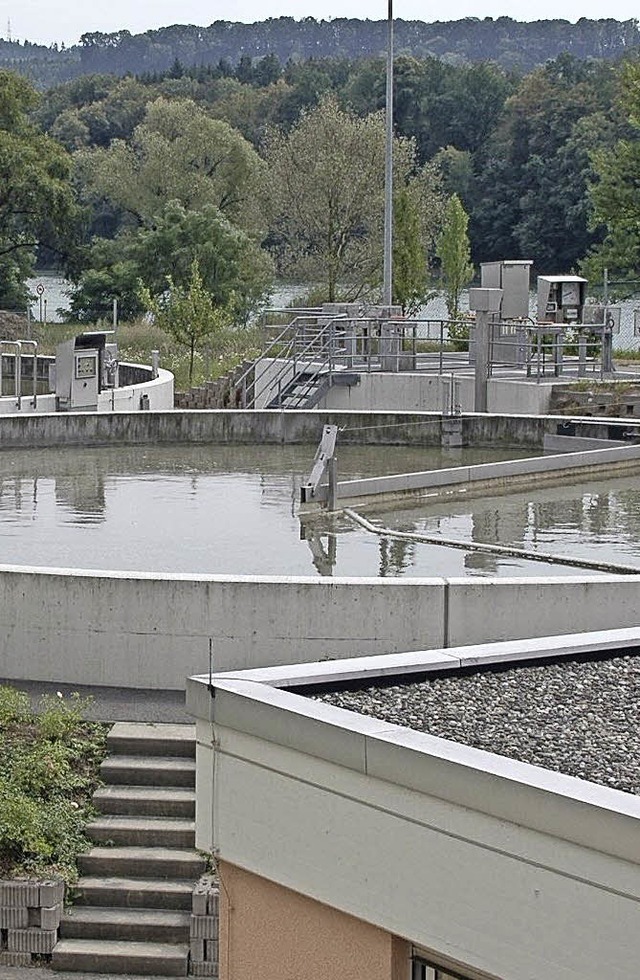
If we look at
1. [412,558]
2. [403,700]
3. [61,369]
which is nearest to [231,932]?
[403,700]

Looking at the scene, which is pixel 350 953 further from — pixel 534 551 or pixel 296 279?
pixel 296 279

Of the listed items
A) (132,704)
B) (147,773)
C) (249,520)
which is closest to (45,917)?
(147,773)

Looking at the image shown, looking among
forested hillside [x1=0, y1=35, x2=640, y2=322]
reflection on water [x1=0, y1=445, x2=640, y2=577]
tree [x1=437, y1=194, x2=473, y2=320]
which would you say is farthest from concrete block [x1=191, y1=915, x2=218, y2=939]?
tree [x1=437, y1=194, x2=473, y2=320]

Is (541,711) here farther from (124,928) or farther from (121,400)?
(121,400)

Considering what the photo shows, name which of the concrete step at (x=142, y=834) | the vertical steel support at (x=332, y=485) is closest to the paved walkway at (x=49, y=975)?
the concrete step at (x=142, y=834)

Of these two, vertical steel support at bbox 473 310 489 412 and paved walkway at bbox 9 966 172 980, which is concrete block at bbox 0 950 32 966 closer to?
paved walkway at bbox 9 966 172 980

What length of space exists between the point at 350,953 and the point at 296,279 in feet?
215

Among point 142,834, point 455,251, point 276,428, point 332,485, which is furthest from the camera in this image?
point 455,251

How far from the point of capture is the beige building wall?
7.34m

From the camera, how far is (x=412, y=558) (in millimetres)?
15906

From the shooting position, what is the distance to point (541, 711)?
324 inches

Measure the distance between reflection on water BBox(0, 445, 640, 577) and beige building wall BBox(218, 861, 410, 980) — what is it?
7450mm

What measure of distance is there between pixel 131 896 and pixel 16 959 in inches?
33.0

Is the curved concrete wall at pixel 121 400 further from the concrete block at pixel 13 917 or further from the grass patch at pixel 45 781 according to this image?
the concrete block at pixel 13 917
